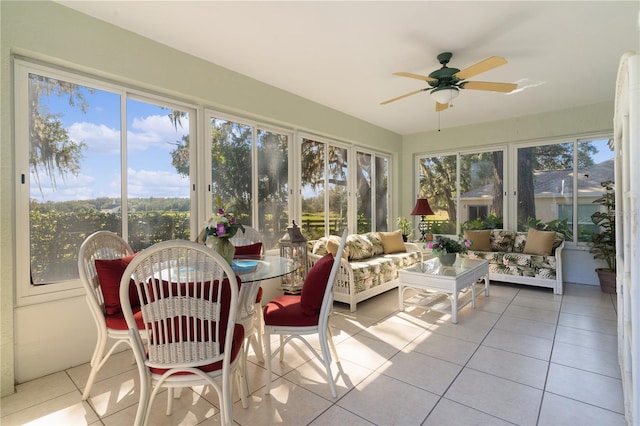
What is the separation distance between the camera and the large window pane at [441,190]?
612 centimetres

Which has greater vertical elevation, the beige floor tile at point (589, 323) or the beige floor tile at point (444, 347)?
the beige floor tile at point (589, 323)

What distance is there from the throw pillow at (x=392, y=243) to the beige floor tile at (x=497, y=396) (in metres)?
2.86

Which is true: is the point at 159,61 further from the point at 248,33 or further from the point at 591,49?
the point at 591,49

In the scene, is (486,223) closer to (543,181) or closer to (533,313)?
(543,181)

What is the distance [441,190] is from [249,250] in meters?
4.69

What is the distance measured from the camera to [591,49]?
303 cm

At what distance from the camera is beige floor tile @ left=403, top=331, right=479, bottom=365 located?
2.53 metres

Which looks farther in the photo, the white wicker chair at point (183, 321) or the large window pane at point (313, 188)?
the large window pane at point (313, 188)

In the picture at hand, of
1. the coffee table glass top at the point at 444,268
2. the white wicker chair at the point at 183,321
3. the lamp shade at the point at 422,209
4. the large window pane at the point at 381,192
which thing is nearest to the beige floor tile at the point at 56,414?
the white wicker chair at the point at 183,321

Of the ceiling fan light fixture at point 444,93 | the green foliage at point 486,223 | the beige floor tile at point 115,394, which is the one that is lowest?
the beige floor tile at point 115,394

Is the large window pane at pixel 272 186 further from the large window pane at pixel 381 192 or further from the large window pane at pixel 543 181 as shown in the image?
the large window pane at pixel 543 181

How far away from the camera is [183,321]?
1.45m

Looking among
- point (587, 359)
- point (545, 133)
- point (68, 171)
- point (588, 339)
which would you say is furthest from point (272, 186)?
point (545, 133)

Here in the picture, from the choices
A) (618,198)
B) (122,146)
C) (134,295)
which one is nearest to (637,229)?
(618,198)
